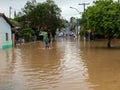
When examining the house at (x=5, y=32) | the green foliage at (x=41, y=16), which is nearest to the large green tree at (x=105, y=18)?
the house at (x=5, y=32)

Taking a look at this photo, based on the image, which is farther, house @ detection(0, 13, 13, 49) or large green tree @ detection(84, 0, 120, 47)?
house @ detection(0, 13, 13, 49)

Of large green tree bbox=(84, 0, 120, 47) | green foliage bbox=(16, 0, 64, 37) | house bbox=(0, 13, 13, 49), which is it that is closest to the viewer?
large green tree bbox=(84, 0, 120, 47)

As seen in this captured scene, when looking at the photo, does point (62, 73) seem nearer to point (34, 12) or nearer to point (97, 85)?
point (97, 85)

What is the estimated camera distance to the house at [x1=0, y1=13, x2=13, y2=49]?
44666 millimetres

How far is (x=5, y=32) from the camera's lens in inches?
1845

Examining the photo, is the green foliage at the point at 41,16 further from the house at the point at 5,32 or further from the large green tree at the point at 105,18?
the large green tree at the point at 105,18

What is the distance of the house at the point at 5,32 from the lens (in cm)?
4467

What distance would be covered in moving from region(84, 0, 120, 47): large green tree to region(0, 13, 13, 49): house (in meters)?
10.8

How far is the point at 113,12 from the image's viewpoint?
1586 inches

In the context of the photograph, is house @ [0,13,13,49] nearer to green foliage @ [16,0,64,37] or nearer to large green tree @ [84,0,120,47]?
large green tree @ [84,0,120,47]

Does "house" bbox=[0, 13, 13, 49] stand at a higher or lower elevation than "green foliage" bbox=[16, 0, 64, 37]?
lower

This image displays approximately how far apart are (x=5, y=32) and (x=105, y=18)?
13850 millimetres

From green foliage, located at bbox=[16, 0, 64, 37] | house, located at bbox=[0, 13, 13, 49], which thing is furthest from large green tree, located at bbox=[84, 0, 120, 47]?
green foliage, located at bbox=[16, 0, 64, 37]

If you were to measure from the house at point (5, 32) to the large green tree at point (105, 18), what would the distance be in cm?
1079
